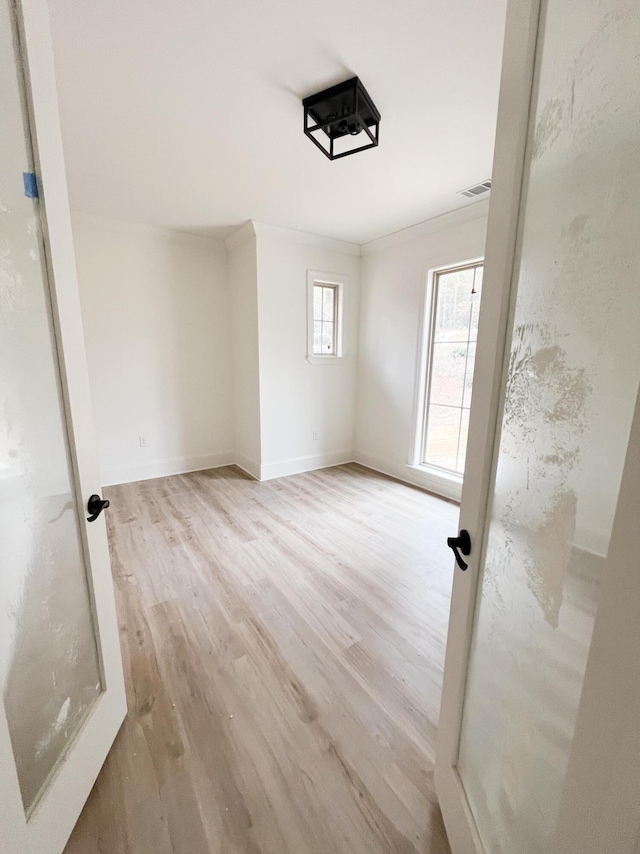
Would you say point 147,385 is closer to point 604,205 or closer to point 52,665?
point 52,665

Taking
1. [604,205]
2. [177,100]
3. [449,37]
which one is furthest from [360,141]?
[604,205]

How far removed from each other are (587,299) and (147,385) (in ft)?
13.2

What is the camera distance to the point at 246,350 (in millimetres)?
3902

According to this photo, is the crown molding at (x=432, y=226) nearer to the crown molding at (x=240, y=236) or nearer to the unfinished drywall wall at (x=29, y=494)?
the crown molding at (x=240, y=236)

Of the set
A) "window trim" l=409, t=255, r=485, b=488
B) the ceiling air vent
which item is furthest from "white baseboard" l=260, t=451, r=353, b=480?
the ceiling air vent

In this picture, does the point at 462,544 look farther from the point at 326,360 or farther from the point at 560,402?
the point at 326,360

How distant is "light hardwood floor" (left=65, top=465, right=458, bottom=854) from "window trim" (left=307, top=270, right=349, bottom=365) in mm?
2035

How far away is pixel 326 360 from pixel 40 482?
3.51m

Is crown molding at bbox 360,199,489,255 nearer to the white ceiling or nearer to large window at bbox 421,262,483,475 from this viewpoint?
the white ceiling

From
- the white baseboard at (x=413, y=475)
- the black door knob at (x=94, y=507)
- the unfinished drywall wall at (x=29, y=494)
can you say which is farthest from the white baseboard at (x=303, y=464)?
the unfinished drywall wall at (x=29, y=494)

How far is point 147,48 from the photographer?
4.81 ft

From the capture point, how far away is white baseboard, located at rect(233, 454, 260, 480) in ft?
13.1

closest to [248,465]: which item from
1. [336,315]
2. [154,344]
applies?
[154,344]

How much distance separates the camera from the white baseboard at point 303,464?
397cm
